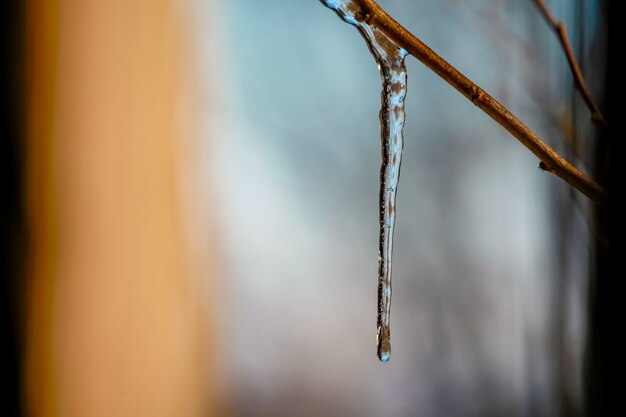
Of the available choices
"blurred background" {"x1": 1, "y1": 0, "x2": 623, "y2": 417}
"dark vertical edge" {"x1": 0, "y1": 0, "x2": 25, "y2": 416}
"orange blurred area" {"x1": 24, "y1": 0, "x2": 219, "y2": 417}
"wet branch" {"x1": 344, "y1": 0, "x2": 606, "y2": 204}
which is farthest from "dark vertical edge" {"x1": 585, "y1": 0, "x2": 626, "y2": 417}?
"dark vertical edge" {"x1": 0, "y1": 0, "x2": 25, "y2": 416}

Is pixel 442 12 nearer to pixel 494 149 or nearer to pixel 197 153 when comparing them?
pixel 494 149

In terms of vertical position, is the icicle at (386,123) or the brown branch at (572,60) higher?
the brown branch at (572,60)

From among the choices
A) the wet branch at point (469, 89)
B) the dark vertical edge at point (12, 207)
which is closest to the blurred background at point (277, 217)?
the dark vertical edge at point (12, 207)

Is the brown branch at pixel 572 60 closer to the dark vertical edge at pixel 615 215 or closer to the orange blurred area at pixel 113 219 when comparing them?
the dark vertical edge at pixel 615 215

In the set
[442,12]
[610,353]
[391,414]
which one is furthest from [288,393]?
[442,12]

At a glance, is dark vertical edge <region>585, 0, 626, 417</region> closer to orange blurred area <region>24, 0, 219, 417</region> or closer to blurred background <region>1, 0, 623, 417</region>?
blurred background <region>1, 0, 623, 417</region>

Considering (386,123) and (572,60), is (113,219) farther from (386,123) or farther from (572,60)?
(572,60)
